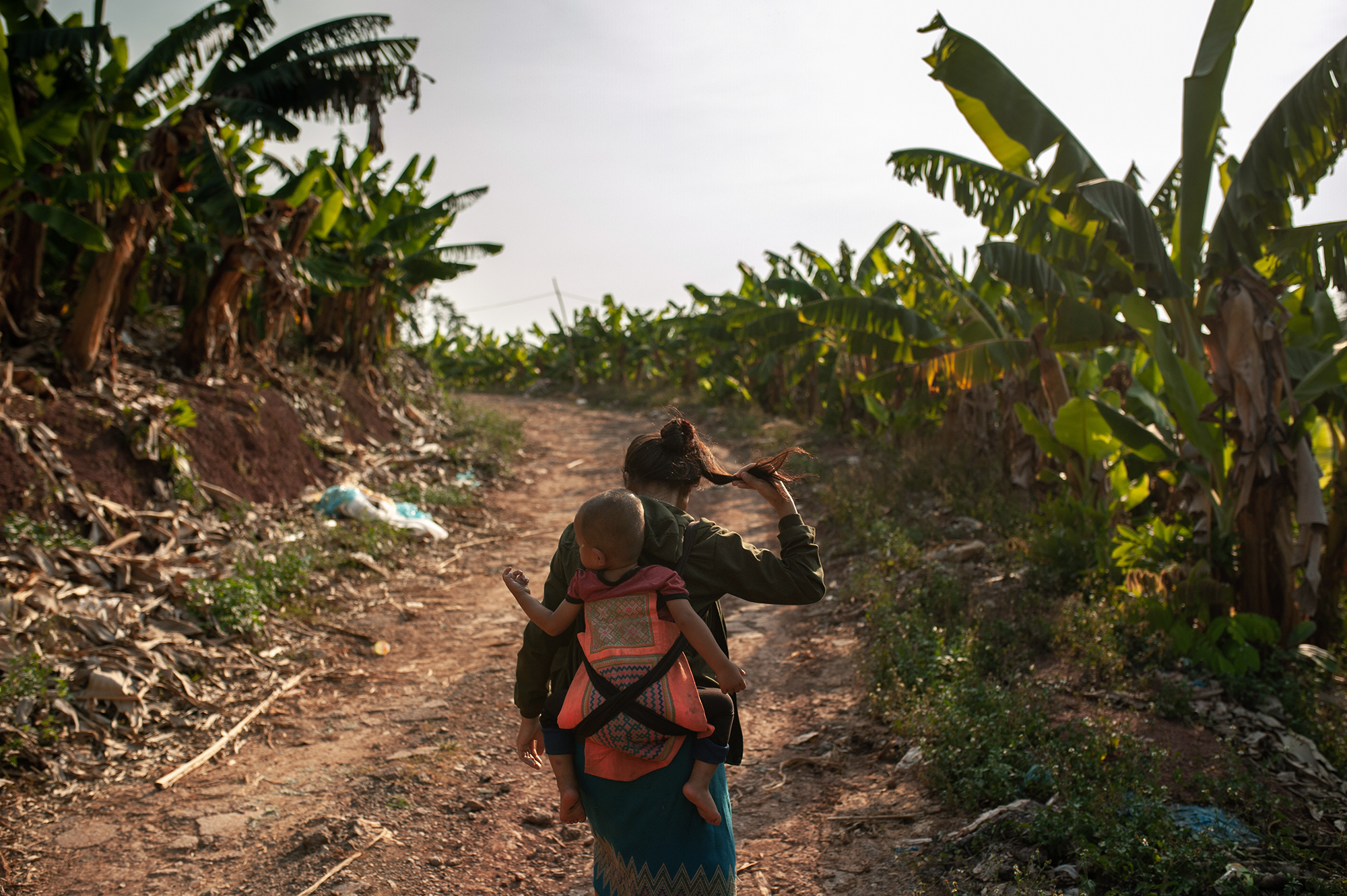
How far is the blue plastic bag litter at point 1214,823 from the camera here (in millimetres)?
2912

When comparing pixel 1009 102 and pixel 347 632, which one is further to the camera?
pixel 347 632

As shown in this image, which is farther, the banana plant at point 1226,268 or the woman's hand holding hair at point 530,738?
the banana plant at point 1226,268

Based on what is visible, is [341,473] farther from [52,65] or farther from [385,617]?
[52,65]

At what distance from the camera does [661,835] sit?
183cm

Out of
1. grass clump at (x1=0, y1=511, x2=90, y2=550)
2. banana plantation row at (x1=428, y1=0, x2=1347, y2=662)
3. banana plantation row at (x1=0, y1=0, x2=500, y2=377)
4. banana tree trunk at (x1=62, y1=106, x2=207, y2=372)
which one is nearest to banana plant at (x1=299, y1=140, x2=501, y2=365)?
banana plantation row at (x1=0, y1=0, x2=500, y2=377)

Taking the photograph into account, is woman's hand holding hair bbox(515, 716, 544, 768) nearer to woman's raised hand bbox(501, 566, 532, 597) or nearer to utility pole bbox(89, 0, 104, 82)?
woman's raised hand bbox(501, 566, 532, 597)

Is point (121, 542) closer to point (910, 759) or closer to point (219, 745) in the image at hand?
point (219, 745)

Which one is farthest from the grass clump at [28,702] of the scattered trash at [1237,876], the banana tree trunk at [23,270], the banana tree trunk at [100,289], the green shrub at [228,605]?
the banana tree trunk at [23,270]

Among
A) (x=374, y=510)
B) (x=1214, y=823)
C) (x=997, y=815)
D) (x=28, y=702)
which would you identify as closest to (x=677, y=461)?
(x=997, y=815)

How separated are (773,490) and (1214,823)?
2.45m

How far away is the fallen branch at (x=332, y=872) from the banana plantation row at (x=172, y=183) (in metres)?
6.11

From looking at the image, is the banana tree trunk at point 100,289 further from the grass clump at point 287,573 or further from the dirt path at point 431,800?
the dirt path at point 431,800

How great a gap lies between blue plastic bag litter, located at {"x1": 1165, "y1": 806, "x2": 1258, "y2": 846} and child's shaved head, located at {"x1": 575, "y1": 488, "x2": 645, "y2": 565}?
2495 millimetres

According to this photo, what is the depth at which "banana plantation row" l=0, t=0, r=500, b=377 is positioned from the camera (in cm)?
691
